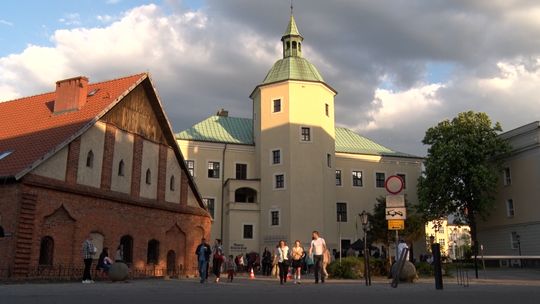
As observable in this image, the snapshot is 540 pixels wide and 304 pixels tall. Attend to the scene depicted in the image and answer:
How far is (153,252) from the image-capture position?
30125 mm

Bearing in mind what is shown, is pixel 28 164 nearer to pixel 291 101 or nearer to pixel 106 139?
pixel 106 139

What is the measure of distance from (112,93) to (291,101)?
2442 cm

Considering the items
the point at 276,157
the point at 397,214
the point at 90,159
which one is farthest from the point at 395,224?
the point at 276,157

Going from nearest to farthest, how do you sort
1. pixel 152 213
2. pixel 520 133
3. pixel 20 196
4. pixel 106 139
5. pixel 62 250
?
1. pixel 20 196
2. pixel 62 250
3. pixel 106 139
4. pixel 152 213
5. pixel 520 133

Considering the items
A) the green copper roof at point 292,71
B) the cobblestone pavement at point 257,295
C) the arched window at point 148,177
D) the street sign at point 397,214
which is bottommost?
the cobblestone pavement at point 257,295

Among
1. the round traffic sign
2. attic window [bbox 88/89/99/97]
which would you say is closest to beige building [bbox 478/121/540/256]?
the round traffic sign

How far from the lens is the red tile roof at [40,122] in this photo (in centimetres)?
2381

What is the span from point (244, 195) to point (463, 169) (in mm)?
20479

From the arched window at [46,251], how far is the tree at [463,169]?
3445 cm

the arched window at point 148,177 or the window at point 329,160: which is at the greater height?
the window at point 329,160

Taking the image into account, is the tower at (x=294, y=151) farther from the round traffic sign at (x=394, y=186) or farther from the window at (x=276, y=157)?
the round traffic sign at (x=394, y=186)

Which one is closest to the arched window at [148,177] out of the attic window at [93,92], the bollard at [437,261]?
the attic window at [93,92]

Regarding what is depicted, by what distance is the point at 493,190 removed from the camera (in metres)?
48.7

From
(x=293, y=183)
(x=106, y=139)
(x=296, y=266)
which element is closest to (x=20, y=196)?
(x=106, y=139)
